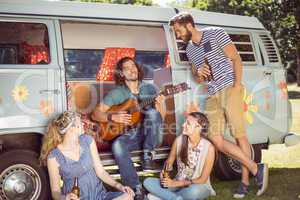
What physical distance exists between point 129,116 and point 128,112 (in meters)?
0.11

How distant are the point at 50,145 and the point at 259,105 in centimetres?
337

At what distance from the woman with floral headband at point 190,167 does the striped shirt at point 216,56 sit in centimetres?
67

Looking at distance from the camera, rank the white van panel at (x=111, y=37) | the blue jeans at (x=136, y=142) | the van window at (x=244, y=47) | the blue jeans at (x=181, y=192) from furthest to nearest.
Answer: the white van panel at (x=111, y=37) → the van window at (x=244, y=47) → the blue jeans at (x=136, y=142) → the blue jeans at (x=181, y=192)

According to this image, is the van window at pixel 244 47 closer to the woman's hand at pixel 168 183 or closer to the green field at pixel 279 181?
the green field at pixel 279 181

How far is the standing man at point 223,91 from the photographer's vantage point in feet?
19.2

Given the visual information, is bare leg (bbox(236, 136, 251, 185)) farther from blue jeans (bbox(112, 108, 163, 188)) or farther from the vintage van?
blue jeans (bbox(112, 108, 163, 188))

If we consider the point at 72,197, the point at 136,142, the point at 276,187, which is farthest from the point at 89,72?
the point at 72,197

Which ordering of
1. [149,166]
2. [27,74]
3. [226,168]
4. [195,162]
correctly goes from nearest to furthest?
[27,74], [195,162], [149,166], [226,168]

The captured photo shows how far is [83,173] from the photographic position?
4680mm

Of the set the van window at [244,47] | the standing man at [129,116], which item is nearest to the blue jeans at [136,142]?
the standing man at [129,116]

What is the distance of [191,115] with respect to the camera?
212 inches

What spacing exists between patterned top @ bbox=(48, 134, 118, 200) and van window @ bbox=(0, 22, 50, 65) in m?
1.12

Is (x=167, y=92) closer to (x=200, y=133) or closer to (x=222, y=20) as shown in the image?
(x=200, y=133)

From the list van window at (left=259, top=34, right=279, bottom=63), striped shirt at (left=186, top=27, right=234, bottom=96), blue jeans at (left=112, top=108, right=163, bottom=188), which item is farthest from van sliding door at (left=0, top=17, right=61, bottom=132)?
van window at (left=259, top=34, right=279, bottom=63)
